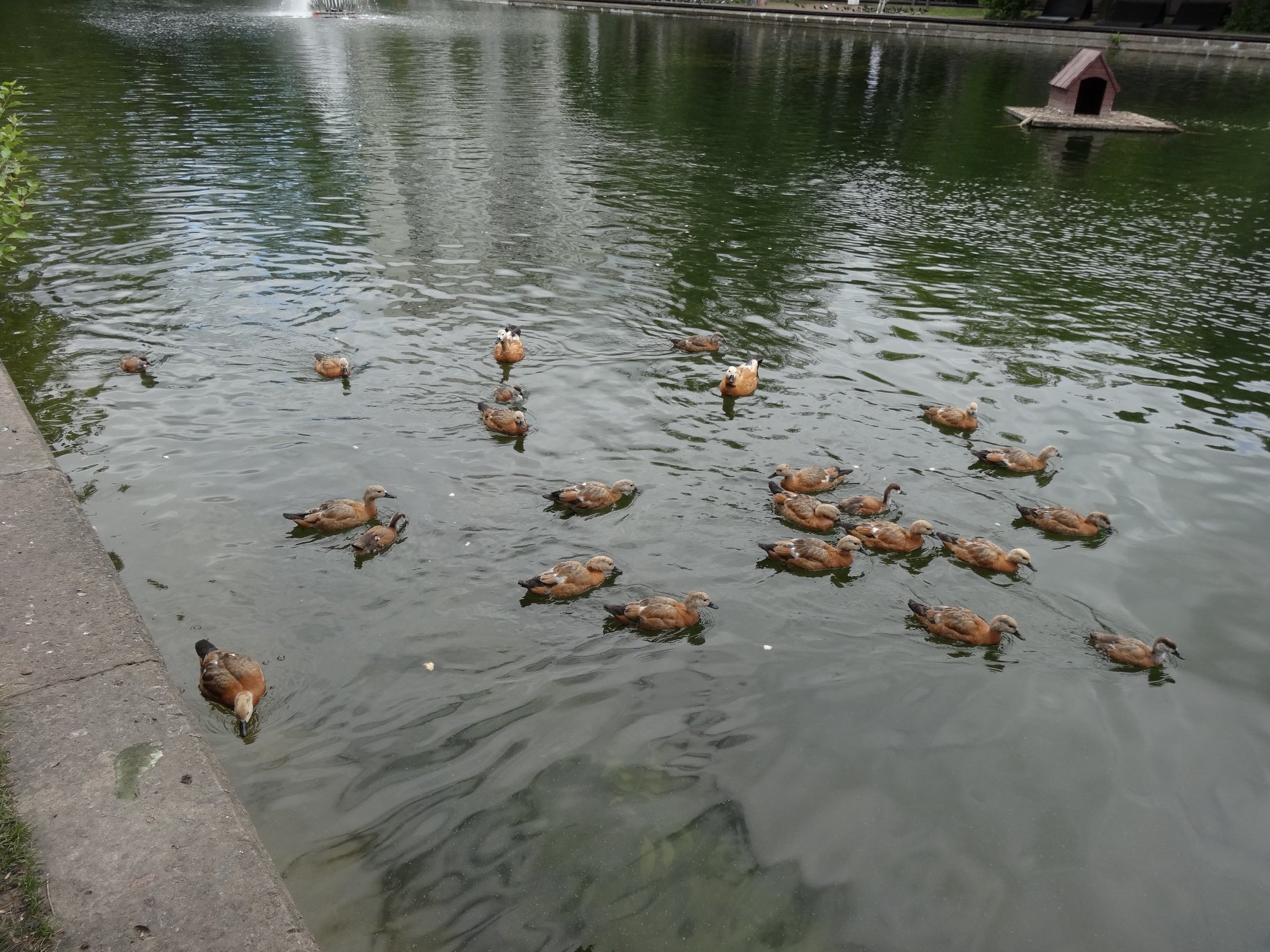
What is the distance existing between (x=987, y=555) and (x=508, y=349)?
Answer: 7338 millimetres

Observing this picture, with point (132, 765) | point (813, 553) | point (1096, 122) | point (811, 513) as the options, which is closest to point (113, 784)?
point (132, 765)

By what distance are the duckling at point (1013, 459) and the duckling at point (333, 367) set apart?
859 cm

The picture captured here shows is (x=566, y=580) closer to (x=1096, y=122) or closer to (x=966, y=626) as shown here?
(x=966, y=626)

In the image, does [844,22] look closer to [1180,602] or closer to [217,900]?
[1180,602]

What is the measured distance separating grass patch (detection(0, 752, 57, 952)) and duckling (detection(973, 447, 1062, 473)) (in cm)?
1044

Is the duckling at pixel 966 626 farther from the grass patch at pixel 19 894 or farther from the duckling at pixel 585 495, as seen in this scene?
the grass patch at pixel 19 894

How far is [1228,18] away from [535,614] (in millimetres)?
76902

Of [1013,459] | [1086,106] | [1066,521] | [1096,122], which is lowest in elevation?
[1066,521]

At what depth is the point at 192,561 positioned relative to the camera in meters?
9.28

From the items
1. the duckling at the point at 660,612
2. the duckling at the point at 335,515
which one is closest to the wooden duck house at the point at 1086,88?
the duckling at the point at 660,612

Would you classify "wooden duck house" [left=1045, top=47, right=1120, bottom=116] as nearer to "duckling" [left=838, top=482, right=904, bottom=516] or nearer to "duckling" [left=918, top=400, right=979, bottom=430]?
"duckling" [left=918, top=400, right=979, bottom=430]

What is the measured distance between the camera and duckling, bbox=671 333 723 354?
1467 cm

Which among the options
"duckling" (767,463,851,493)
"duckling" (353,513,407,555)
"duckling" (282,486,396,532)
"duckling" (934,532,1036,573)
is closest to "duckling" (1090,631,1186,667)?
"duckling" (934,532,1036,573)

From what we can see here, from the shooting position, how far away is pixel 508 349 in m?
13.7
